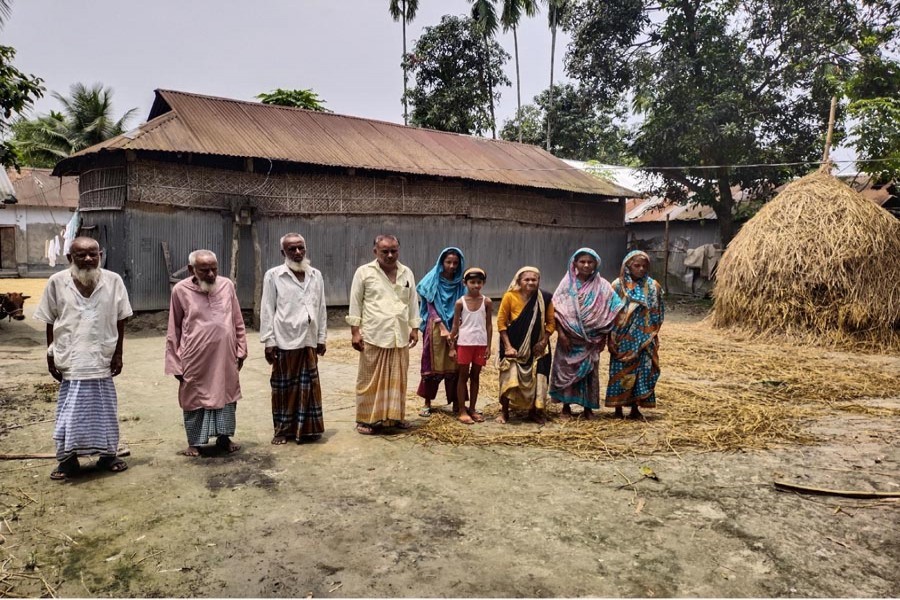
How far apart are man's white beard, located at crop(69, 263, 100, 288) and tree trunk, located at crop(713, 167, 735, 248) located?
1517 centimetres

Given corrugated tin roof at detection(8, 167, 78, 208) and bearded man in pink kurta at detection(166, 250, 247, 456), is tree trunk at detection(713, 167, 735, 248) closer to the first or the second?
bearded man in pink kurta at detection(166, 250, 247, 456)

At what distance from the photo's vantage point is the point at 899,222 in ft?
34.3

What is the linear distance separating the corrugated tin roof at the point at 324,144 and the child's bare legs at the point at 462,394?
7.31 meters

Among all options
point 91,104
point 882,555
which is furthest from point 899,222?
point 91,104

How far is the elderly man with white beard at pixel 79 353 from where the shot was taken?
145 inches

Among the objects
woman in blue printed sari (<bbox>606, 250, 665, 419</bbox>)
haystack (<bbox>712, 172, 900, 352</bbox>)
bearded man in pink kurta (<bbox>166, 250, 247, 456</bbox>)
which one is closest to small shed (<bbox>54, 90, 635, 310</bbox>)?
haystack (<bbox>712, 172, 900, 352</bbox>)

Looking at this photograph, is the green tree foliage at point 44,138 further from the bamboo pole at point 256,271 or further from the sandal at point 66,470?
the sandal at point 66,470

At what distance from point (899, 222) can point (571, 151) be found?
1737 centimetres

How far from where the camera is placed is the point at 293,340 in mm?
4445

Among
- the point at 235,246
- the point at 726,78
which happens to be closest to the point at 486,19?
the point at 726,78

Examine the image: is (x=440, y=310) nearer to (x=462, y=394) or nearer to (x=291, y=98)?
(x=462, y=394)

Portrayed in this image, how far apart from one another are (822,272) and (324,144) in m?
9.55

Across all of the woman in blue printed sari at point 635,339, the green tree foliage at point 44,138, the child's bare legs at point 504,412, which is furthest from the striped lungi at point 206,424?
the green tree foliage at point 44,138

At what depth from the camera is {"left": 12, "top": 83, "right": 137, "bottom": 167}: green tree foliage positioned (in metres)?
26.0
